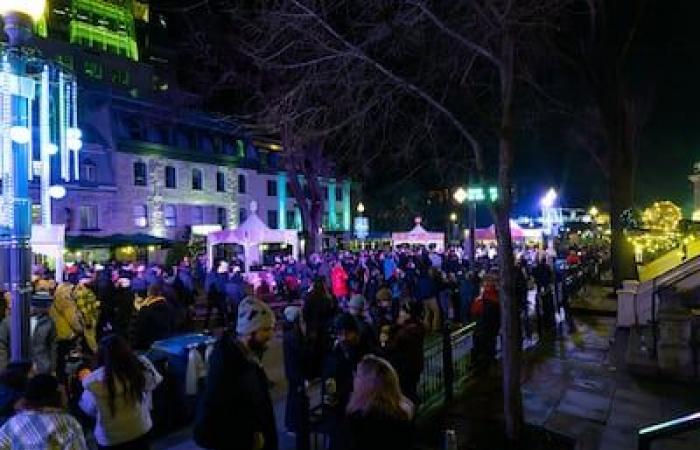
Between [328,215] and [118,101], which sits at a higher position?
[118,101]

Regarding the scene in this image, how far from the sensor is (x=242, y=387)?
13.2 feet

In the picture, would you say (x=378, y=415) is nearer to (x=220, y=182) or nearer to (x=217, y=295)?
(x=217, y=295)

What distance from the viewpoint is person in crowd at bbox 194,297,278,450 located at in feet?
13.1

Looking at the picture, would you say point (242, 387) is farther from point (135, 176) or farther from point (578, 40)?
point (135, 176)

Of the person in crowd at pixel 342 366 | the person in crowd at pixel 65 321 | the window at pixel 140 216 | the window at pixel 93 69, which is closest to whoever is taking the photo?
the person in crowd at pixel 342 366

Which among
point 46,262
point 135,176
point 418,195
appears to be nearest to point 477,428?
point 46,262

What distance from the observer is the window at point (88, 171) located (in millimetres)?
35625

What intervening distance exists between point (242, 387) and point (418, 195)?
190 feet

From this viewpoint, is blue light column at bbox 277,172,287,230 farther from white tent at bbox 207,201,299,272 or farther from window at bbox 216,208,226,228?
white tent at bbox 207,201,299,272

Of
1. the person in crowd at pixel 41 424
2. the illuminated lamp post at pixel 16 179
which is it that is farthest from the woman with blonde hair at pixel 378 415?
the illuminated lamp post at pixel 16 179

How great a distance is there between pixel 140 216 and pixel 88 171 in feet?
15.9

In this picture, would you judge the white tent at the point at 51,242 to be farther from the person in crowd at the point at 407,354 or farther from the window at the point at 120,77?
the window at the point at 120,77

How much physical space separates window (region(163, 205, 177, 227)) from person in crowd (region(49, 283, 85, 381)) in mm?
32727

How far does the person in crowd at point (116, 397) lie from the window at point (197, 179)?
41398mm
